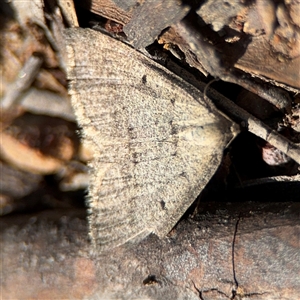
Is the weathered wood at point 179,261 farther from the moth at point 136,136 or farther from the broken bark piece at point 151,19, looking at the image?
the broken bark piece at point 151,19

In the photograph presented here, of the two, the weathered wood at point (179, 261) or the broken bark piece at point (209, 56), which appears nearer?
the broken bark piece at point (209, 56)

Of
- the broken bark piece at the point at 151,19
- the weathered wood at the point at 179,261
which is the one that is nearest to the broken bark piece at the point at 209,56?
the broken bark piece at the point at 151,19

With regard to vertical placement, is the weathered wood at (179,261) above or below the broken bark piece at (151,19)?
below

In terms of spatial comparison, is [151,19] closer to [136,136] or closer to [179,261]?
[136,136]

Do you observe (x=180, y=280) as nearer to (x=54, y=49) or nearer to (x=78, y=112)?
(x=78, y=112)

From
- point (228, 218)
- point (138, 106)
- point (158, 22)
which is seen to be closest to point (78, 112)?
point (138, 106)

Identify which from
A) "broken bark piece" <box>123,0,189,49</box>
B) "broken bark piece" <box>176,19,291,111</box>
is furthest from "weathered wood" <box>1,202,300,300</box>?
"broken bark piece" <box>123,0,189,49</box>
